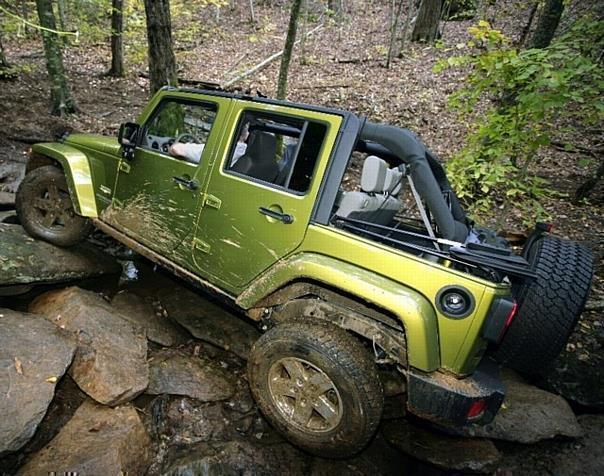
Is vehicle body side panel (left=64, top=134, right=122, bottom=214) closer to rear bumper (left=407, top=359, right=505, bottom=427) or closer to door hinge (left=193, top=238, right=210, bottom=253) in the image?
door hinge (left=193, top=238, right=210, bottom=253)

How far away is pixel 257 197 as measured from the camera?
2.66 m

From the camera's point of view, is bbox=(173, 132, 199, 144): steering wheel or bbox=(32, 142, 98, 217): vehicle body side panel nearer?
bbox=(32, 142, 98, 217): vehicle body side panel

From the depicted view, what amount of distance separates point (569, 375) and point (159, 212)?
3823 millimetres

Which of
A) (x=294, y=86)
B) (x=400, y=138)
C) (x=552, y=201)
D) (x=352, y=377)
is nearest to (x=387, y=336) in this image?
(x=352, y=377)

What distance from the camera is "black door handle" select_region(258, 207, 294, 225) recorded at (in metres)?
2.51

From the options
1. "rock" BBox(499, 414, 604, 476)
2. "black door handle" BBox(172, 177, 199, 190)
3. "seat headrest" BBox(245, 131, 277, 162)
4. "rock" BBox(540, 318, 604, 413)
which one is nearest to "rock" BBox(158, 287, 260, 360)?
"black door handle" BBox(172, 177, 199, 190)

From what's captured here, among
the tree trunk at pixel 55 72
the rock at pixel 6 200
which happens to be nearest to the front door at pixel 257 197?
the rock at pixel 6 200

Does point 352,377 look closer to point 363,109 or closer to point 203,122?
point 203,122

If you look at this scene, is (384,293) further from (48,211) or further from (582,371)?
(48,211)

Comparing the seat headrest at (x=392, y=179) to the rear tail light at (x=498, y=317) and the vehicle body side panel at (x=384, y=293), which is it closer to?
the vehicle body side panel at (x=384, y=293)

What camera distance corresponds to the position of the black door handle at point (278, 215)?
8.23 feet

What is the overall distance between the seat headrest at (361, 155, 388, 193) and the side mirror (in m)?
2.11

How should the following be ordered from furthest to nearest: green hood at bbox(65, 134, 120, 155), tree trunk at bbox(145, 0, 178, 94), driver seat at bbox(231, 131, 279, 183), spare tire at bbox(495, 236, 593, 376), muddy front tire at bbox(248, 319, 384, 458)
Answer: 1. tree trunk at bbox(145, 0, 178, 94)
2. green hood at bbox(65, 134, 120, 155)
3. driver seat at bbox(231, 131, 279, 183)
4. spare tire at bbox(495, 236, 593, 376)
5. muddy front tire at bbox(248, 319, 384, 458)

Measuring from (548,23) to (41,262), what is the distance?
288 inches
